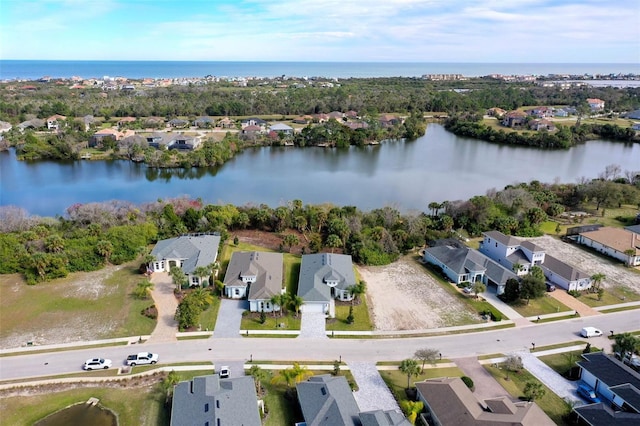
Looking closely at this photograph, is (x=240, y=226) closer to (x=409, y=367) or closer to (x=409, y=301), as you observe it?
(x=409, y=301)

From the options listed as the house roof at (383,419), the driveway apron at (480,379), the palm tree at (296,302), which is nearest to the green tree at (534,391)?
the driveway apron at (480,379)

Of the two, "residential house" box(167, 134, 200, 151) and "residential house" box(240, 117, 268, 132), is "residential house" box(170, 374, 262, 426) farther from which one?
"residential house" box(240, 117, 268, 132)

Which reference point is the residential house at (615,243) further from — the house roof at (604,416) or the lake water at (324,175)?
the house roof at (604,416)

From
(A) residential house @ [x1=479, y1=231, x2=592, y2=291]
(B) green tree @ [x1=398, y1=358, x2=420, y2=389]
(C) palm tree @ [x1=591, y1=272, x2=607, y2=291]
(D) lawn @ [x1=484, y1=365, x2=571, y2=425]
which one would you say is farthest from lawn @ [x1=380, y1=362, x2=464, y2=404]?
(C) palm tree @ [x1=591, y1=272, x2=607, y2=291]

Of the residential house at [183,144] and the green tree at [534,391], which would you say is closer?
the green tree at [534,391]

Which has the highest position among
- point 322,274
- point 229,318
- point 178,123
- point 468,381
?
point 178,123

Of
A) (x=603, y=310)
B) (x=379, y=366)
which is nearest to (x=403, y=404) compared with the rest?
(x=379, y=366)

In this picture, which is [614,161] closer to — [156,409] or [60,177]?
[156,409]

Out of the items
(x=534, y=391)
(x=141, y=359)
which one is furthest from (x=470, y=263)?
(x=141, y=359)
